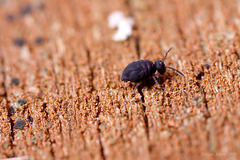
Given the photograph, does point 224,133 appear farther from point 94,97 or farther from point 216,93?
point 94,97

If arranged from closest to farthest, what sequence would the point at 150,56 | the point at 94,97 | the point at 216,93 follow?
the point at 216,93, the point at 94,97, the point at 150,56

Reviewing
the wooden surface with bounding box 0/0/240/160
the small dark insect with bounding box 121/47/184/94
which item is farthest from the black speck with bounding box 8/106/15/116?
the small dark insect with bounding box 121/47/184/94

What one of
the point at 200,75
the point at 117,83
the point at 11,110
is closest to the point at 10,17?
the point at 11,110

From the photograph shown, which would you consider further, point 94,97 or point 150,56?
point 150,56

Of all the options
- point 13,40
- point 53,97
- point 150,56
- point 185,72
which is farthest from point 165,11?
point 13,40

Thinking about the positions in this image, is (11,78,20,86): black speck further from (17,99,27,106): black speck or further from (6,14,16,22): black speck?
(6,14,16,22): black speck

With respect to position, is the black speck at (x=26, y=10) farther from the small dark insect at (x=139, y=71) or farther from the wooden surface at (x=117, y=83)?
the small dark insect at (x=139, y=71)

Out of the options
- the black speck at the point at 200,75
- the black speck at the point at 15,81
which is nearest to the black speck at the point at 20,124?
the black speck at the point at 15,81
